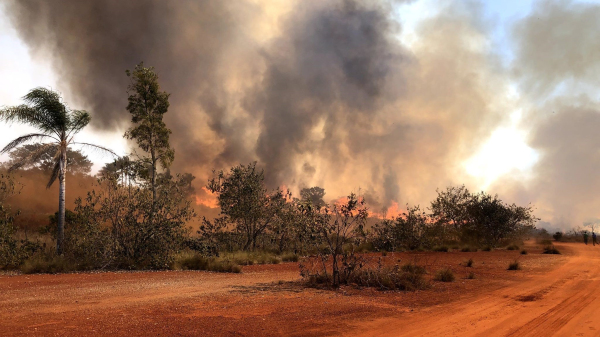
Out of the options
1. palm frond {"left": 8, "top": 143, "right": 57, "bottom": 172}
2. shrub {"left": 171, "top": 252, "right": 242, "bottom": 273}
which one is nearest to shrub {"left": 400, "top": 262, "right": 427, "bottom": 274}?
shrub {"left": 171, "top": 252, "right": 242, "bottom": 273}

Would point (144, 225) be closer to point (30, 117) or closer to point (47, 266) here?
point (47, 266)

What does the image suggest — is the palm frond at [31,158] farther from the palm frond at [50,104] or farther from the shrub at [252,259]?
the shrub at [252,259]

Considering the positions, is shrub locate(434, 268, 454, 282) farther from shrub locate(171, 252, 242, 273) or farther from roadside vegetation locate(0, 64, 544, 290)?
shrub locate(171, 252, 242, 273)

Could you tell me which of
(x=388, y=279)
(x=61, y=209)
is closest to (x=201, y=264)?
(x=61, y=209)

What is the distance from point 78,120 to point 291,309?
18337 mm

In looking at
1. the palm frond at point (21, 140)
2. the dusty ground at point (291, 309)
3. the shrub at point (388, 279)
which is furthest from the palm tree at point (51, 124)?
the shrub at point (388, 279)

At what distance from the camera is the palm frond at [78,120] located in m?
19.8

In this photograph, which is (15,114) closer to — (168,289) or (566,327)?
(168,289)

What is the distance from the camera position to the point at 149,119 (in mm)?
21641

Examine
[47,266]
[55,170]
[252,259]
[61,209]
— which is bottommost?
[252,259]

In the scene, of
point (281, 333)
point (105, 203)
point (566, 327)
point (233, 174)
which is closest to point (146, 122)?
point (105, 203)

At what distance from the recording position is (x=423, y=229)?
96.6ft

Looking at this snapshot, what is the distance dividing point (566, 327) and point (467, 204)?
1242 inches

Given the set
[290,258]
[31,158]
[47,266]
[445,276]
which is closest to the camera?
[445,276]
